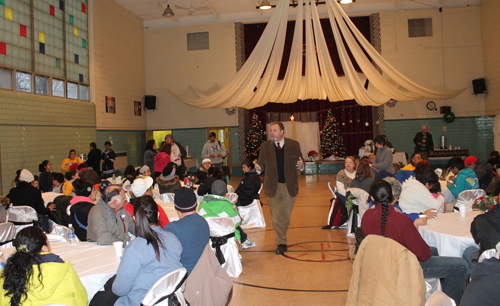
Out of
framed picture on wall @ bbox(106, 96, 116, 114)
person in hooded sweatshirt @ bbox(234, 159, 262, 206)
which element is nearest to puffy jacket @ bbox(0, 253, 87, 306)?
person in hooded sweatshirt @ bbox(234, 159, 262, 206)

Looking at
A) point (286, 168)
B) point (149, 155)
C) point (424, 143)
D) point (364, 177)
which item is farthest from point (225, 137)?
point (286, 168)

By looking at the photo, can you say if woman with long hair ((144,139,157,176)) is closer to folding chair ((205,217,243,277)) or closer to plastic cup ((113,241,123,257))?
folding chair ((205,217,243,277))

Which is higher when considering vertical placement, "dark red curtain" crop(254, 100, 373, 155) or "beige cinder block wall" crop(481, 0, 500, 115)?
"beige cinder block wall" crop(481, 0, 500, 115)

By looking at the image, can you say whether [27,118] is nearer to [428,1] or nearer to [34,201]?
[34,201]

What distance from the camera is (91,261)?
2.81 meters

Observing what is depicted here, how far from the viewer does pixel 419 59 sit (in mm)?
13648

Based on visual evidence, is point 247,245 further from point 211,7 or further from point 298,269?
point 211,7

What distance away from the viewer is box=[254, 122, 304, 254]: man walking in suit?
4848 millimetres

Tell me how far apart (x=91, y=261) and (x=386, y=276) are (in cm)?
195

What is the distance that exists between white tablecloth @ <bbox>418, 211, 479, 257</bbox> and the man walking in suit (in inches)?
66.7

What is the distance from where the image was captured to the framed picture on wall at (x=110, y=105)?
38.4 feet

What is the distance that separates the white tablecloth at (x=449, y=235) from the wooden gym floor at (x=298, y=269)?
0.90m

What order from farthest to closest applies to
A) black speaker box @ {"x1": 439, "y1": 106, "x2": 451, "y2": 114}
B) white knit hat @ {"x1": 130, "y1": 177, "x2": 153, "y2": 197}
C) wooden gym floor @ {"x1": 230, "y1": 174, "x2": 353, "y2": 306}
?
1. black speaker box @ {"x1": 439, "y1": 106, "x2": 451, "y2": 114}
2. white knit hat @ {"x1": 130, "y1": 177, "x2": 153, "y2": 197}
3. wooden gym floor @ {"x1": 230, "y1": 174, "x2": 353, "y2": 306}

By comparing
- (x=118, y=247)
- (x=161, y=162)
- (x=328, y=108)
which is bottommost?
(x=118, y=247)
